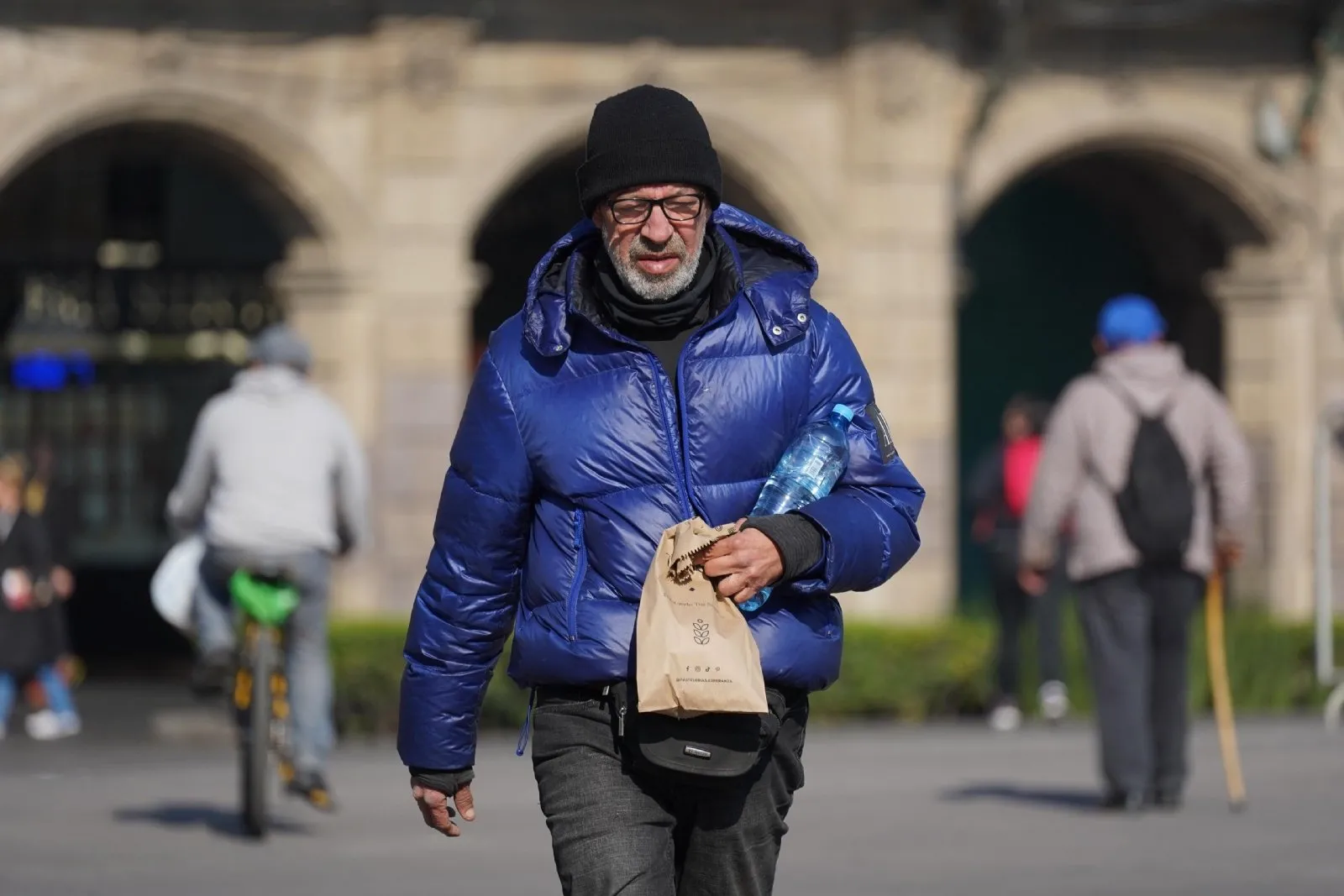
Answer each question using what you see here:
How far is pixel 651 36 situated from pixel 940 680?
4888mm

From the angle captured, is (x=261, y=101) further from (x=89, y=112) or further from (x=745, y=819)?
(x=745, y=819)

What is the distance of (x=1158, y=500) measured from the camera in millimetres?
10281

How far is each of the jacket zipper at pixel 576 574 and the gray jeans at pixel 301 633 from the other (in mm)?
5142

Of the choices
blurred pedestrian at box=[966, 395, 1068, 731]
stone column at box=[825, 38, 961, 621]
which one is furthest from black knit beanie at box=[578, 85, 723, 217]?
stone column at box=[825, 38, 961, 621]

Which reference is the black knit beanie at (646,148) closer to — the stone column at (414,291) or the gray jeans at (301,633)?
the gray jeans at (301,633)

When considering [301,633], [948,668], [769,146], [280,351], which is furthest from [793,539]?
[769,146]

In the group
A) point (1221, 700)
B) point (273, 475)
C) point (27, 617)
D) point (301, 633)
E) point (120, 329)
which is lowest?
point (27, 617)

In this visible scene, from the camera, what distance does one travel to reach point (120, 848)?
9750 mm

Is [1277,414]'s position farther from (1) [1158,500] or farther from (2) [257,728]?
(2) [257,728]

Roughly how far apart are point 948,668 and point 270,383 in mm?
6691

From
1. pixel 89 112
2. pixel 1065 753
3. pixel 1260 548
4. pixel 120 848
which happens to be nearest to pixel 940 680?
pixel 1065 753

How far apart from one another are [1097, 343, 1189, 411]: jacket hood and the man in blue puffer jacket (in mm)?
5599

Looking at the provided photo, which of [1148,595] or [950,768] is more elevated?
[1148,595]

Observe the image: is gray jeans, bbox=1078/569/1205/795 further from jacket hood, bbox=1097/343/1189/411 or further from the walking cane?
jacket hood, bbox=1097/343/1189/411
